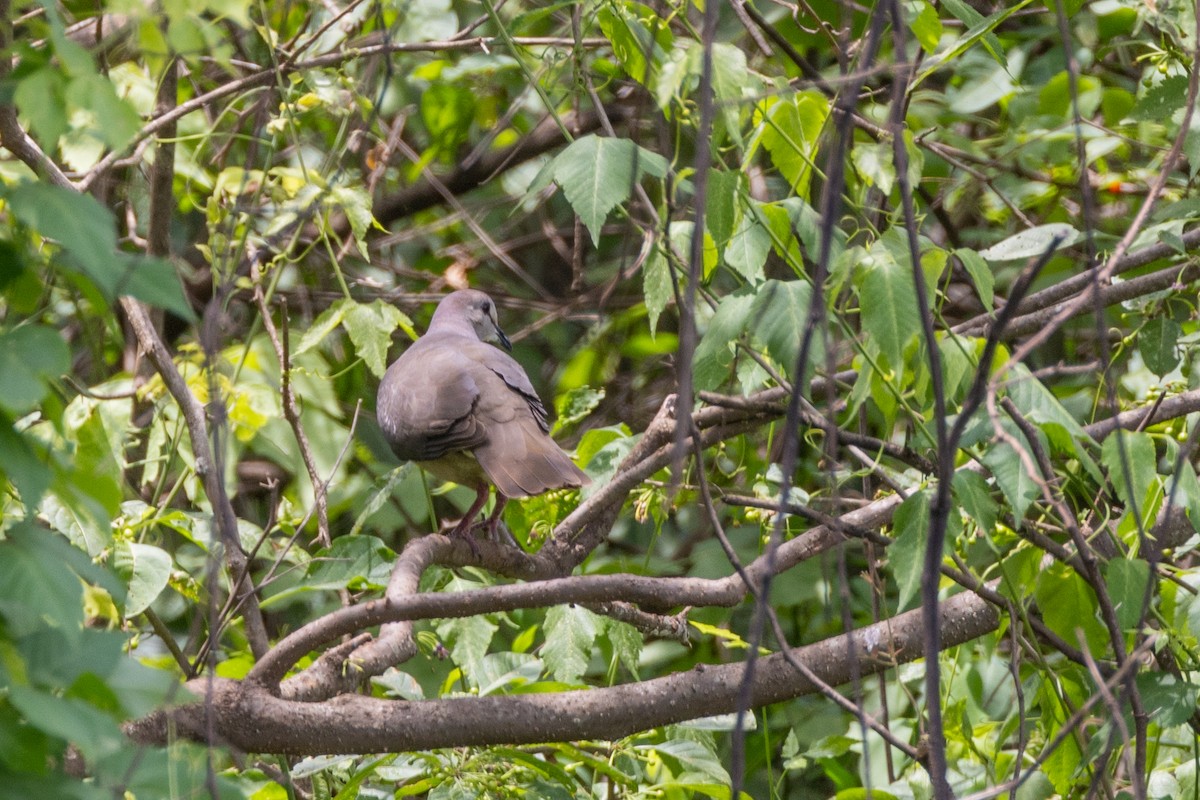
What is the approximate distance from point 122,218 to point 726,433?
342cm

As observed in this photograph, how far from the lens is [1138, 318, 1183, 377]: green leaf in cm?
329

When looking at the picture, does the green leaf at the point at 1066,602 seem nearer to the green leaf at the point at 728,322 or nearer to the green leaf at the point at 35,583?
the green leaf at the point at 728,322

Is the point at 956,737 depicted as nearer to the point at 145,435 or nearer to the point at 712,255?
the point at 712,255

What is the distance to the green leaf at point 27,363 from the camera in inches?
50.6

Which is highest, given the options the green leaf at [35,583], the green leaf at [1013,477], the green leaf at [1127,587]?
the green leaf at [35,583]

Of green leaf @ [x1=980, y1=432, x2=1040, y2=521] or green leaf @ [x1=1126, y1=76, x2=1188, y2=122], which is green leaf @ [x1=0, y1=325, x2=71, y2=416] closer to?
green leaf @ [x1=980, y1=432, x2=1040, y2=521]

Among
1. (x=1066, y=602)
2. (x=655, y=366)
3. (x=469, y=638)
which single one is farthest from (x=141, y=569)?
(x=655, y=366)

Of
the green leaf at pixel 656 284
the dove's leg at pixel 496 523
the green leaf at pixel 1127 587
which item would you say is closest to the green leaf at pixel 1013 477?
the green leaf at pixel 1127 587

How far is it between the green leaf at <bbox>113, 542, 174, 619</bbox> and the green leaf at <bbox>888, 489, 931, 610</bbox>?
1675 millimetres

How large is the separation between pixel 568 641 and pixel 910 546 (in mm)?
1204

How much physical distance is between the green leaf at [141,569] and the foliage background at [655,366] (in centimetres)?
1

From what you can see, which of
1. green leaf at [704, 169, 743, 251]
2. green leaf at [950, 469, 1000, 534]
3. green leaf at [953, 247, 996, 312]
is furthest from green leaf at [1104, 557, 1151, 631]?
green leaf at [704, 169, 743, 251]

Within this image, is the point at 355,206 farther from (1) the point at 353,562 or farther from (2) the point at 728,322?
(2) the point at 728,322

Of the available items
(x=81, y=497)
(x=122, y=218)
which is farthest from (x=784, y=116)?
(x=122, y=218)
